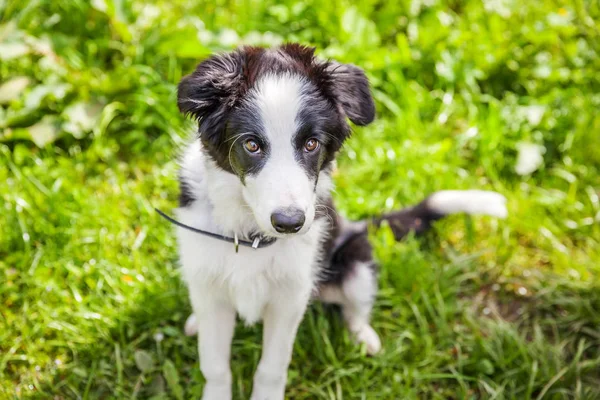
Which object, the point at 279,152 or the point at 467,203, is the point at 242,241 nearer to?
the point at 279,152

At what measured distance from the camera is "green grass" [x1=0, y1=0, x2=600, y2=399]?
3.01m

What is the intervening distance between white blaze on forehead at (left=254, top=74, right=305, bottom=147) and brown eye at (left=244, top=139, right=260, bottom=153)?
0.18 ft

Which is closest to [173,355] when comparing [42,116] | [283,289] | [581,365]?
[283,289]

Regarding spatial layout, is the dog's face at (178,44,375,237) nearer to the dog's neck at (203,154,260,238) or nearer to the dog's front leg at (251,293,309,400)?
the dog's neck at (203,154,260,238)

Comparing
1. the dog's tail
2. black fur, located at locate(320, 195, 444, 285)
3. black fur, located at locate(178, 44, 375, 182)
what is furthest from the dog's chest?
the dog's tail

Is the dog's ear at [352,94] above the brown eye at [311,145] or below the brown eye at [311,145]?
above

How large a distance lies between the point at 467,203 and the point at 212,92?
5.76 ft

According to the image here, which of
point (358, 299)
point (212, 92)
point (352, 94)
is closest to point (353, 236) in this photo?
point (358, 299)

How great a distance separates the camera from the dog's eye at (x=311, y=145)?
216cm

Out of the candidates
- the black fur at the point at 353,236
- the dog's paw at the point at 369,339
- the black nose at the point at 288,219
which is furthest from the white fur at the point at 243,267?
the dog's paw at the point at 369,339

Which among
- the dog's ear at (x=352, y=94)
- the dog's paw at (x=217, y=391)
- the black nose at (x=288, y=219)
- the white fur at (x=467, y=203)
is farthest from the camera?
the white fur at (x=467, y=203)

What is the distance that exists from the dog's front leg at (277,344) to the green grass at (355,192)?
210mm

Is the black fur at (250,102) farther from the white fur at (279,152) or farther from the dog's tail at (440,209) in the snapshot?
the dog's tail at (440,209)

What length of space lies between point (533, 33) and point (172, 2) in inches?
104
